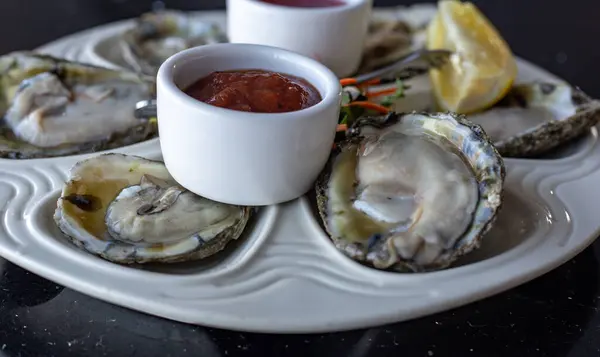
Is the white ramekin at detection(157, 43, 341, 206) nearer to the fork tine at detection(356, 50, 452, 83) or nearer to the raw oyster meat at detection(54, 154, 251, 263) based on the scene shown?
the raw oyster meat at detection(54, 154, 251, 263)

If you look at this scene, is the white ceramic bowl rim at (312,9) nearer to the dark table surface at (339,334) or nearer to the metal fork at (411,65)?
the metal fork at (411,65)

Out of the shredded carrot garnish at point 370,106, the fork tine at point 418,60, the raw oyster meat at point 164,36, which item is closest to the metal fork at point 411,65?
the fork tine at point 418,60

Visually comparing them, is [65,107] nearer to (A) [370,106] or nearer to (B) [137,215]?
(B) [137,215]

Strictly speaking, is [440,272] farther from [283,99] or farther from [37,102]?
[37,102]

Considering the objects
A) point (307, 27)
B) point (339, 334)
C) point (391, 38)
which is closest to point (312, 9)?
point (307, 27)

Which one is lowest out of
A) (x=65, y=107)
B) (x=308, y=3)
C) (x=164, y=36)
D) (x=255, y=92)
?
(x=164, y=36)
